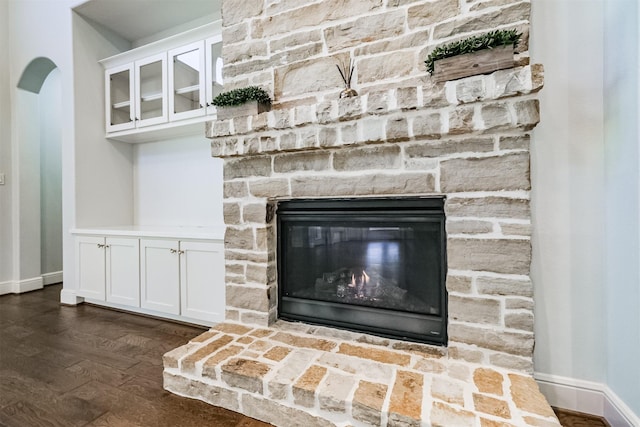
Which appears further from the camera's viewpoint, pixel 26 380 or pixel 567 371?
pixel 26 380

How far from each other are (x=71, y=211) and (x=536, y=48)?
3.73 m

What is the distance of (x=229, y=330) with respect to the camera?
179 cm

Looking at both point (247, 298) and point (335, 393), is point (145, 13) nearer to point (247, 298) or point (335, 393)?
point (247, 298)

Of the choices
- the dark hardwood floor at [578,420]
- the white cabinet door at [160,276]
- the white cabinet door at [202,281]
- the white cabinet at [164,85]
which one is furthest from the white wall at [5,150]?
the dark hardwood floor at [578,420]

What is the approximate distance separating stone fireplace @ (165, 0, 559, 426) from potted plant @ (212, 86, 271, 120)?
0.20ft

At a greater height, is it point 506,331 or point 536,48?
point 536,48

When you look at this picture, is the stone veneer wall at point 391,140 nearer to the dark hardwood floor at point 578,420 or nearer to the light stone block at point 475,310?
the light stone block at point 475,310

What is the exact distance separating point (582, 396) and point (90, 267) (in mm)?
3578

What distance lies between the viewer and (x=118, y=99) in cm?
308

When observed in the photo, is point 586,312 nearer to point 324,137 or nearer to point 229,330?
point 324,137

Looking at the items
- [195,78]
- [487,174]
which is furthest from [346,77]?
[195,78]

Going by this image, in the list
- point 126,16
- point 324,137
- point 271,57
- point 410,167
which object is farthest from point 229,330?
point 126,16

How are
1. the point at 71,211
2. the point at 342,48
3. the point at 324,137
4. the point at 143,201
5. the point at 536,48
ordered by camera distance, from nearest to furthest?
1. the point at 536,48
2. the point at 324,137
3. the point at 342,48
4. the point at 71,211
5. the point at 143,201

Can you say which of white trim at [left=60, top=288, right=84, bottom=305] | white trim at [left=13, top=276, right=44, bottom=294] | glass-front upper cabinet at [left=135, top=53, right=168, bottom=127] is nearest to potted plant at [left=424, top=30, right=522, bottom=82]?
glass-front upper cabinet at [left=135, top=53, right=168, bottom=127]
